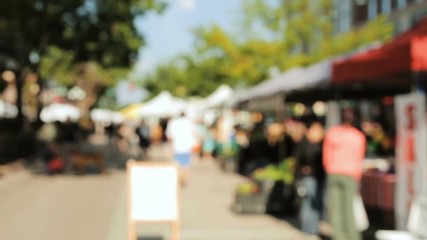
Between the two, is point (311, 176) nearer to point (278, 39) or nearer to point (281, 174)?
point (281, 174)

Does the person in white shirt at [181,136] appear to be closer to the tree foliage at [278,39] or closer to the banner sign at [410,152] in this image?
the banner sign at [410,152]

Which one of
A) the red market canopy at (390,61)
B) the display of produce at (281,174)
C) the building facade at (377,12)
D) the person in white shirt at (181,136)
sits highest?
the building facade at (377,12)

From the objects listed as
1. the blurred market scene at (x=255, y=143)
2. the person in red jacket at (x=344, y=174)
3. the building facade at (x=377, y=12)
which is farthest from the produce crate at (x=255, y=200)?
the building facade at (x=377, y=12)

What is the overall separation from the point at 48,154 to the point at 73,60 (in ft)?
23.0

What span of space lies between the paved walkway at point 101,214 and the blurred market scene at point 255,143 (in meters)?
0.03

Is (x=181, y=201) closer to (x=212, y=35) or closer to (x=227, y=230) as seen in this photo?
(x=227, y=230)

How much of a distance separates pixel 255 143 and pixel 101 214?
764 cm

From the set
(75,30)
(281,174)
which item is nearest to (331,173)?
(281,174)

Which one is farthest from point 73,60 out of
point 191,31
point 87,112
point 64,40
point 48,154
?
point 87,112

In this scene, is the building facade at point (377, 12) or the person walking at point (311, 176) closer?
the person walking at point (311, 176)

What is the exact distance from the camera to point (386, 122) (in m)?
32.1

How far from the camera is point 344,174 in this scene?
8.98 m

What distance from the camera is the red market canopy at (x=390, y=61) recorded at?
7.89 meters

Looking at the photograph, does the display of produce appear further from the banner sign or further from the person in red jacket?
the banner sign
